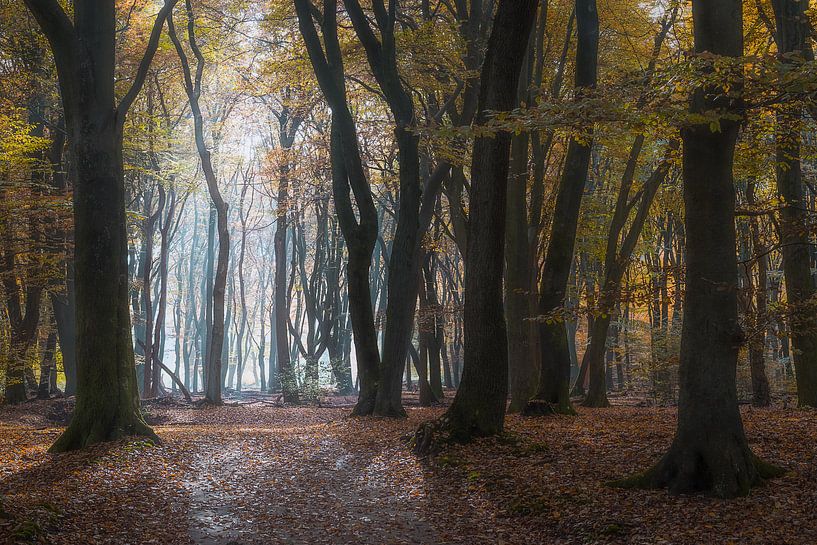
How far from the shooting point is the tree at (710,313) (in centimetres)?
599

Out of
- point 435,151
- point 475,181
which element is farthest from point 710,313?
point 435,151

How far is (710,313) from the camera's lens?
608 centimetres

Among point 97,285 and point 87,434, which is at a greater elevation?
point 97,285

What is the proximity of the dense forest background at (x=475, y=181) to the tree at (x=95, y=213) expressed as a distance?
0.03 metres

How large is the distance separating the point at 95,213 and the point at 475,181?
5365 mm

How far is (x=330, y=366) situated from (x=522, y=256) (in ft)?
44.9

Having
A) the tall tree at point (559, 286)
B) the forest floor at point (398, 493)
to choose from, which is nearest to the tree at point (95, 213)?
the forest floor at point (398, 493)

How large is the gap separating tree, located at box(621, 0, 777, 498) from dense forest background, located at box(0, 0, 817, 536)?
2cm

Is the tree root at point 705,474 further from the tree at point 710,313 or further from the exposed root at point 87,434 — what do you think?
the exposed root at point 87,434

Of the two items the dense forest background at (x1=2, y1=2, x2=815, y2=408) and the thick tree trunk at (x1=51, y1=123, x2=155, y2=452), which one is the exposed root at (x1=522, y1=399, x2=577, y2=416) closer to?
the dense forest background at (x1=2, y1=2, x2=815, y2=408)

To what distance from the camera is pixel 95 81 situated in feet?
33.1

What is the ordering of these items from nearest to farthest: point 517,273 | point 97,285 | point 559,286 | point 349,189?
point 97,285, point 559,286, point 517,273, point 349,189

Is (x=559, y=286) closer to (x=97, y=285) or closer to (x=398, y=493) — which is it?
(x=398, y=493)

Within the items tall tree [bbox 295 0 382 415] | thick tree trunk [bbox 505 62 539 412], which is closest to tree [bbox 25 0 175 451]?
tall tree [bbox 295 0 382 415]
